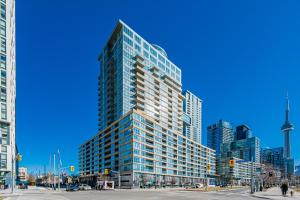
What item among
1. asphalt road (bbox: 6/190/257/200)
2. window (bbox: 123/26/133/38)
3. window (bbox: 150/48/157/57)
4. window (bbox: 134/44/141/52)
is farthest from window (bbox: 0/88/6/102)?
window (bbox: 150/48/157/57)

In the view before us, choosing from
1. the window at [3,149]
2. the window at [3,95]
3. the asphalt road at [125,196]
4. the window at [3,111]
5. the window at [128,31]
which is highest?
the window at [128,31]

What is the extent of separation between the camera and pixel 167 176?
477 feet

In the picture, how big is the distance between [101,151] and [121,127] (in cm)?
3110

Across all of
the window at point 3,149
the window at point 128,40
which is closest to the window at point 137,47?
the window at point 128,40

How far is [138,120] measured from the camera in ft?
404

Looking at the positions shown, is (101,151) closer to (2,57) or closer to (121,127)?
(121,127)

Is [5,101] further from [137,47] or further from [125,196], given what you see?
[137,47]

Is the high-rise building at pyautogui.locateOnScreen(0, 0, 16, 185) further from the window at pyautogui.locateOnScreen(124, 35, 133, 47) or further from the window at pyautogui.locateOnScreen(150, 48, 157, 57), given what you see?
the window at pyautogui.locateOnScreen(150, 48, 157, 57)

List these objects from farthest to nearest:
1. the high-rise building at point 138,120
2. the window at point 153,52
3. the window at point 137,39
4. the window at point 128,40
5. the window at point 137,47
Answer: the window at point 153,52 → the window at point 137,39 → the window at point 137,47 → the window at point 128,40 → the high-rise building at point 138,120

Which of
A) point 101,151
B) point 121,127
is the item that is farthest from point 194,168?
point 121,127

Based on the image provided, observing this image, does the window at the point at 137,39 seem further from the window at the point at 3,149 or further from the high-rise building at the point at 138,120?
the window at the point at 3,149

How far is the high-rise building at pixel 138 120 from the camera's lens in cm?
12300

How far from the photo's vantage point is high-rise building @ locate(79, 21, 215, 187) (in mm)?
123000

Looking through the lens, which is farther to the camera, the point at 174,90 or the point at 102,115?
the point at 174,90
